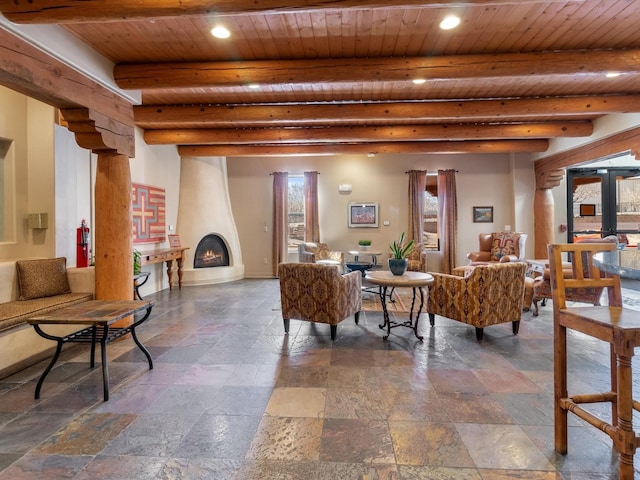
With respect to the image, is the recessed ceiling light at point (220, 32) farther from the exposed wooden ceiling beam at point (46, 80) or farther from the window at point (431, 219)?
the window at point (431, 219)

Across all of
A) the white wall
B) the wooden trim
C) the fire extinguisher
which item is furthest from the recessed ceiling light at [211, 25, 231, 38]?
the wooden trim

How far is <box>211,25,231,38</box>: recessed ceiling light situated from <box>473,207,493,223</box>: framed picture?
6.78m

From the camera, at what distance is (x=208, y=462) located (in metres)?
1.65

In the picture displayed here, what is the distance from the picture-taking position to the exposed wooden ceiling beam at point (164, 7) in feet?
7.22

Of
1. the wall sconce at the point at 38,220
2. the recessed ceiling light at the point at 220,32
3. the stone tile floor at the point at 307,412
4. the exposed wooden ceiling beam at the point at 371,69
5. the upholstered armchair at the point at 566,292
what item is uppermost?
the recessed ceiling light at the point at 220,32

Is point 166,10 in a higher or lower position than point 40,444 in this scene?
higher

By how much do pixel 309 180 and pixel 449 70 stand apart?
4.84 m

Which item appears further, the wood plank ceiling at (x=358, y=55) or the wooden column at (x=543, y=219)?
the wooden column at (x=543, y=219)

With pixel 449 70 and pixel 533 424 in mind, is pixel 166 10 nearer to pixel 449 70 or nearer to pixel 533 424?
pixel 449 70

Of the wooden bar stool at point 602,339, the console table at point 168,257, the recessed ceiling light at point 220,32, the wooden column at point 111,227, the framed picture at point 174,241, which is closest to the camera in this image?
the wooden bar stool at point 602,339

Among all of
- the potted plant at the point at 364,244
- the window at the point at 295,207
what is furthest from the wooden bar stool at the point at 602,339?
the window at the point at 295,207

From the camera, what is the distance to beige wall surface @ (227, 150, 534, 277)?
7.83m

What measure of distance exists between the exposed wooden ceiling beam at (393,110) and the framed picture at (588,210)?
3.63 metres

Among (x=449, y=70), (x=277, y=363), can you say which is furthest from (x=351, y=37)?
(x=277, y=363)
